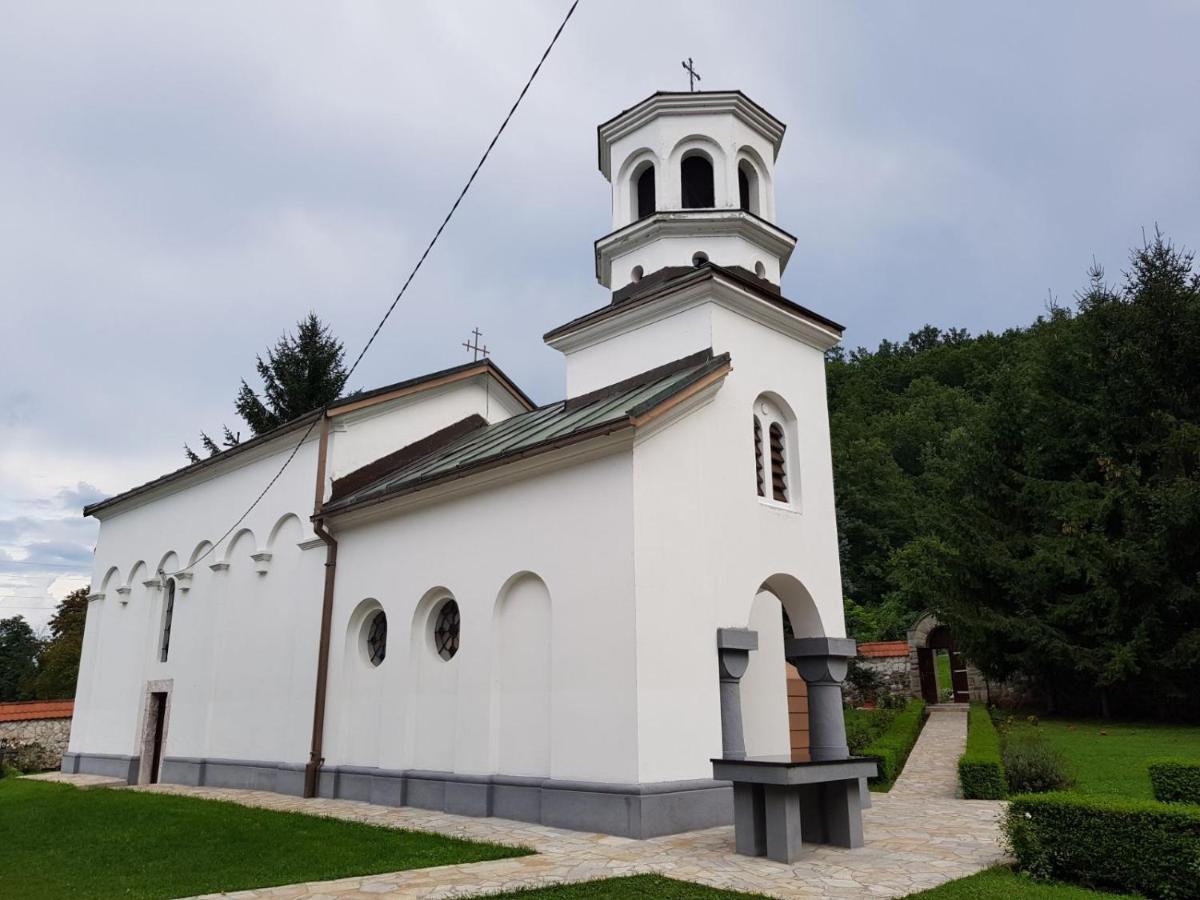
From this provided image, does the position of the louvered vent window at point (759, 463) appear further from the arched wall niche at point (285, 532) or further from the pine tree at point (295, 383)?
the pine tree at point (295, 383)

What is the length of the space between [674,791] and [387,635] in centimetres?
576

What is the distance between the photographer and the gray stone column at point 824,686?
1076cm

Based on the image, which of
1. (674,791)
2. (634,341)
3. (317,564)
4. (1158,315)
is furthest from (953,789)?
(1158,315)

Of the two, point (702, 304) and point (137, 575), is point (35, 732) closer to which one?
point (137, 575)

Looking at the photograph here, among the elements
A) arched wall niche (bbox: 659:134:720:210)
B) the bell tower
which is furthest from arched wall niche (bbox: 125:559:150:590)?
arched wall niche (bbox: 659:134:720:210)

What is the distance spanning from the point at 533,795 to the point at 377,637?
4684 millimetres

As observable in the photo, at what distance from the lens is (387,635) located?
523 inches

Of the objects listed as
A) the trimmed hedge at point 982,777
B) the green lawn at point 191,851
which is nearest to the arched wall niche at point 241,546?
the green lawn at point 191,851

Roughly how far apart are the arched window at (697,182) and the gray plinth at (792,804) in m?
8.85

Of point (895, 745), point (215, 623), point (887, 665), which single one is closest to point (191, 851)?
point (215, 623)

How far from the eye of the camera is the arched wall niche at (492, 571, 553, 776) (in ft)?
34.8

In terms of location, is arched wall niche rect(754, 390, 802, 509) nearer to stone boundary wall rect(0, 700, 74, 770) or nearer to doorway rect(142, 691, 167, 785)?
Answer: doorway rect(142, 691, 167, 785)

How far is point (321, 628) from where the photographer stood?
563 inches

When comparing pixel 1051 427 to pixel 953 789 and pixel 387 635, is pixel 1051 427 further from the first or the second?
pixel 387 635
